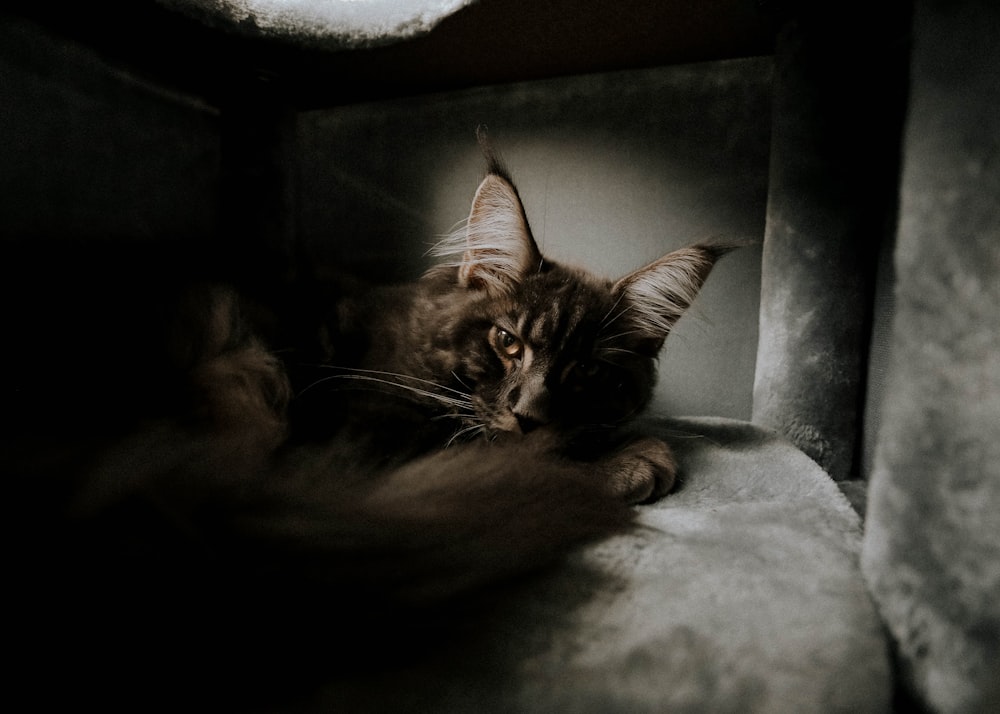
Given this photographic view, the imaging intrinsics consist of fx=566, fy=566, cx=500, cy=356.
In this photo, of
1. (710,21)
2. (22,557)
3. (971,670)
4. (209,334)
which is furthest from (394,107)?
(971,670)

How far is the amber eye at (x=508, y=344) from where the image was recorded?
1.05 meters

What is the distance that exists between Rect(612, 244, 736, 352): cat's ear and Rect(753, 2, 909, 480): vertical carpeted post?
30 cm

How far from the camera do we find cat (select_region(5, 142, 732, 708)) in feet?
1.30

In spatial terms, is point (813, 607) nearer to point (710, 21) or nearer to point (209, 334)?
point (209, 334)

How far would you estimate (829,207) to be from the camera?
1196 millimetres

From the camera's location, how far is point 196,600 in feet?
1.32

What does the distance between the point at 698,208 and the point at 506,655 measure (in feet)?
4.35

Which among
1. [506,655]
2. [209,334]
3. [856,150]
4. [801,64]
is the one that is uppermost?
[801,64]

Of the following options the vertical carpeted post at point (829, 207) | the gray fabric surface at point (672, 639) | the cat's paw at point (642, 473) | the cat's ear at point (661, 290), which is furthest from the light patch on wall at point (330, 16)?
the gray fabric surface at point (672, 639)

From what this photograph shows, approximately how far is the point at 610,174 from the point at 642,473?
0.95m

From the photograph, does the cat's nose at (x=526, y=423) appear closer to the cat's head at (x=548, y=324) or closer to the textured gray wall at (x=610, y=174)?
the cat's head at (x=548, y=324)

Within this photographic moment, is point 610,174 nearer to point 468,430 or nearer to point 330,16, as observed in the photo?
point 330,16

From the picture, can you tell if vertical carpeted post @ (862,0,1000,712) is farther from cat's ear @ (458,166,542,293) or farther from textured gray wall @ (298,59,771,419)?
textured gray wall @ (298,59,771,419)

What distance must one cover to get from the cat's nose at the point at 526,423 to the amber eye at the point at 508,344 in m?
0.15
